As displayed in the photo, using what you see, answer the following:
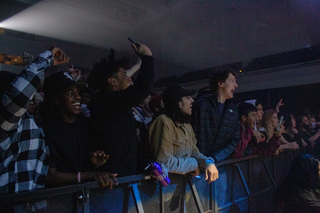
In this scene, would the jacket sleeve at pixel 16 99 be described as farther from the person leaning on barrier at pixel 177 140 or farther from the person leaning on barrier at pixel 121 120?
the person leaning on barrier at pixel 177 140

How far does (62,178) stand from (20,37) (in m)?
4.25

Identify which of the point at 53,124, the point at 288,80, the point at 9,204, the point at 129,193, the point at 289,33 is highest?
the point at 289,33

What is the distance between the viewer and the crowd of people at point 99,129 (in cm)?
132

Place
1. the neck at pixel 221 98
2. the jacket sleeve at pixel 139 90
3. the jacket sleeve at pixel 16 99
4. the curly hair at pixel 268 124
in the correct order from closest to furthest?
the jacket sleeve at pixel 16 99, the jacket sleeve at pixel 139 90, the neck at pixel 221 98, the curly hair at pixel 268 124

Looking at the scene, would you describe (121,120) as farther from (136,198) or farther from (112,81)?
(136,198)

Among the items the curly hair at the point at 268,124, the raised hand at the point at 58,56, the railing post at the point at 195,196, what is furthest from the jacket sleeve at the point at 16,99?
the curly hair at the point at 268,124

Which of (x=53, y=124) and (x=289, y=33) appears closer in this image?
(x=53, y=124)

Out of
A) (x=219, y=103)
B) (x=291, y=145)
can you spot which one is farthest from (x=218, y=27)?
(x=219, y=103)

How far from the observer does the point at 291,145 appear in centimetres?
405

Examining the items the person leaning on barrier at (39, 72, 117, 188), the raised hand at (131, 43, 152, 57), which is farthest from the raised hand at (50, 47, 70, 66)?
the raised hand at (131, 43, 152, 57)

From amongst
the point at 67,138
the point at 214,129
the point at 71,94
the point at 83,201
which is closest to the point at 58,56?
the point at 71,94

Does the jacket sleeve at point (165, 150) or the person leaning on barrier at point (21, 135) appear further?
the jacket sleeve at point (165, 150)

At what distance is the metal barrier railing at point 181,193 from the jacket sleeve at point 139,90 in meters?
0.52

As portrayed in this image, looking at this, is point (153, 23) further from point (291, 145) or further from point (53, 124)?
point (53, 124)
